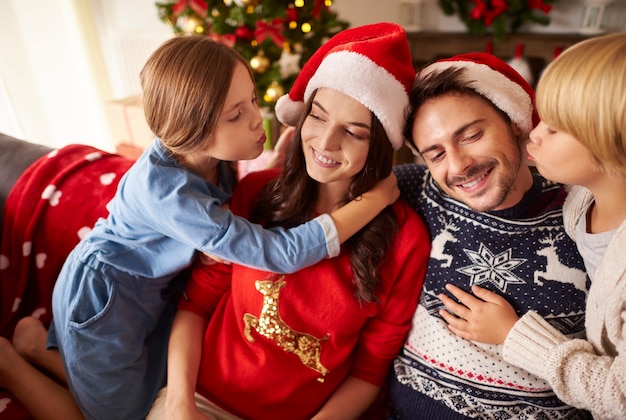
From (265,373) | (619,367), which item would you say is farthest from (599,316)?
(265,373)

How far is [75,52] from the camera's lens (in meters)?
3.32

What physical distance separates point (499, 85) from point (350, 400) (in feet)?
2.84

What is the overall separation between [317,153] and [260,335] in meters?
0.49

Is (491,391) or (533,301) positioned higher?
(533,301)

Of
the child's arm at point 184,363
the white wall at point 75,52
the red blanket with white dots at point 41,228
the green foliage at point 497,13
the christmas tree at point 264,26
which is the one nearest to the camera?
the child's arm at point 184,363

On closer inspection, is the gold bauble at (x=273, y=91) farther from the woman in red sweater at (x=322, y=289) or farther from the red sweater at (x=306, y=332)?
the red sweater at (x=306, y=332)

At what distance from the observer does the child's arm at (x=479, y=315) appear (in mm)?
963

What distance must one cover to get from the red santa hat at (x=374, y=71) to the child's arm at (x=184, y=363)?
2.33 feet

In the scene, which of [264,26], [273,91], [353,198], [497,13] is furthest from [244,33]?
[497,13]

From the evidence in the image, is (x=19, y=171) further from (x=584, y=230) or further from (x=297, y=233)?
(x=584, y=230)

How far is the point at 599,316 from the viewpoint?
2.81ft

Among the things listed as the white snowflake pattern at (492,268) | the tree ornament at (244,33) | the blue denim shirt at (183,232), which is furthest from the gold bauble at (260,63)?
the white snowflake pattern at (492,268)

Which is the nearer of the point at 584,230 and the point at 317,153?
the point at 584,230

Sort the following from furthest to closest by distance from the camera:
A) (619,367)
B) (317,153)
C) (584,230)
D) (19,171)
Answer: (19,171), (317,153), (584,230), (619,367)
